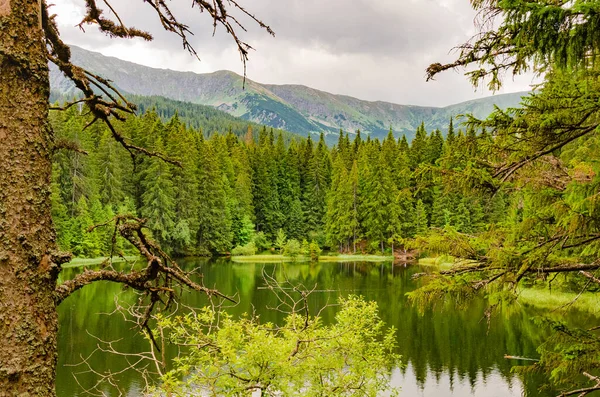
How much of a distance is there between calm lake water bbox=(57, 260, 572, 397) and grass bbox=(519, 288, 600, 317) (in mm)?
1053

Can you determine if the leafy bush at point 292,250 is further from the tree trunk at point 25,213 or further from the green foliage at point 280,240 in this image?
the tree trunk at point 25,213

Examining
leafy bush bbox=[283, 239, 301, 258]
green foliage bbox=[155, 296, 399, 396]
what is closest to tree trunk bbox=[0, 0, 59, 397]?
green foliage bbox=[155, 296, 399, 396]

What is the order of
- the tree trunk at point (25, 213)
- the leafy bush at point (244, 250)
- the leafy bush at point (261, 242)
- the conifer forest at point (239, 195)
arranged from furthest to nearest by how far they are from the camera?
the leafy bush at point (261, 242)
the leafy bush at point (244, 250)
the conifer forest at point (239, 195)
the tree trunk at point (25, 213)

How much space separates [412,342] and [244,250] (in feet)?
100

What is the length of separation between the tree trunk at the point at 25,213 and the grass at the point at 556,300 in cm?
2091

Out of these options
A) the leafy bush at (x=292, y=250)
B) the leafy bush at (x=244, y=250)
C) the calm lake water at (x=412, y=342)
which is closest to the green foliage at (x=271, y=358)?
the calm lake water at (x=412, y=342)

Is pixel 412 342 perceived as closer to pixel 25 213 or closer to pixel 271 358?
pixel 271 358

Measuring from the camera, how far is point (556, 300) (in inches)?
858

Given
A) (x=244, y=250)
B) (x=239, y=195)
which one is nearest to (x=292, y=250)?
(x=244, y=250)

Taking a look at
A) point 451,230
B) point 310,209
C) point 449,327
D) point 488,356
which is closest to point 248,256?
point 310,209

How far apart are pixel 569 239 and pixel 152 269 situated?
12.4ft

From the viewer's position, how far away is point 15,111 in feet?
6.08

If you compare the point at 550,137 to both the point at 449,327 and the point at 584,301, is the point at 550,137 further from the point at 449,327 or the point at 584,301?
the point at 584,301

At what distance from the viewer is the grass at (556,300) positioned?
20.1 m
